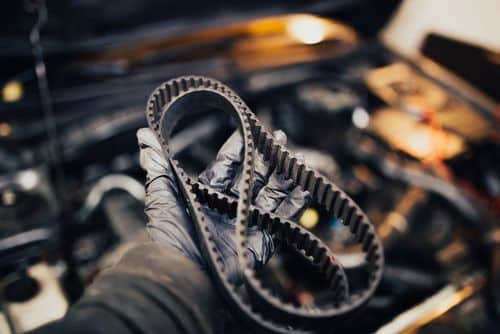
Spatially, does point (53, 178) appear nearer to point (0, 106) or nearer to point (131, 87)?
point (0, 106)

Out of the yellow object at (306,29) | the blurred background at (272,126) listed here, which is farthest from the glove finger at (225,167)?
the yellow object at (306,29)

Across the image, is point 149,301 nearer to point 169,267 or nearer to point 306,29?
point 169,267

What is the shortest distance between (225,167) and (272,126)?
3.26 feet

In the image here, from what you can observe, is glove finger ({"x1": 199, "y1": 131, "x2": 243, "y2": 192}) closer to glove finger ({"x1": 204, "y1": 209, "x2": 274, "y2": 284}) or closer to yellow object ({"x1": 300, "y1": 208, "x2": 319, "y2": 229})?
glove finger ({"x1": 204, "y1": 209, "x2": 274, "y2": 284})

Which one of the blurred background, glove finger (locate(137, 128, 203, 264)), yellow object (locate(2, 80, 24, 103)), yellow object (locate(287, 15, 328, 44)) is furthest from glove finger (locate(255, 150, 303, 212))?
yellow object (locate(287, 15, 328, 44))

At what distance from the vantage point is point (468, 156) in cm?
169

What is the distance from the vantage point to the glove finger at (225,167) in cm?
76

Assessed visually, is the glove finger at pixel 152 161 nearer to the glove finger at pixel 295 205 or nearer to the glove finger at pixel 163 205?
the glove finger at pixel 163 205

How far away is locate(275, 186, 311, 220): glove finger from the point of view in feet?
2.33

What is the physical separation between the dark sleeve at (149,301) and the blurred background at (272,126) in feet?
2.21

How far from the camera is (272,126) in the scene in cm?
174

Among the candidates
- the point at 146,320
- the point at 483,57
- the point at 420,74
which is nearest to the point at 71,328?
the point at 146,320

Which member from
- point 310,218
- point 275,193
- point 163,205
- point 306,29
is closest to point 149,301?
point 163,205

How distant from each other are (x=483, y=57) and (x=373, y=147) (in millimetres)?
915
